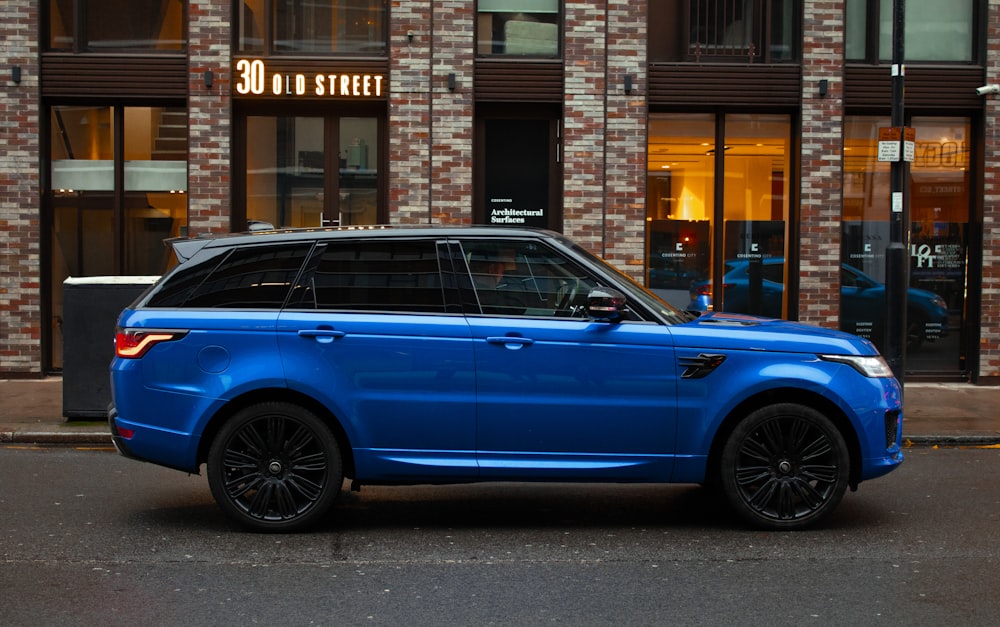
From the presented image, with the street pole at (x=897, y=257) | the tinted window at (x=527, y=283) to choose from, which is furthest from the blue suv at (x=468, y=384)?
the street pole at (x=897, y=257)

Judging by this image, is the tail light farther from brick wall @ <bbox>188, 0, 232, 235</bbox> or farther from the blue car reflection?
the blue car reflection

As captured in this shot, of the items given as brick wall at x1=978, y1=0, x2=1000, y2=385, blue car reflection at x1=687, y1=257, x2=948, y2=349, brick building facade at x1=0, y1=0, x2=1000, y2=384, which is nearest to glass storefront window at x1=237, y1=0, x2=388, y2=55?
brick building facade at x1=0, y1=0, x2=1000, y2=384

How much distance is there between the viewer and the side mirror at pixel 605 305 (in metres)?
6.52

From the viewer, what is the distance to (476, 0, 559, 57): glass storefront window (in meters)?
14.1

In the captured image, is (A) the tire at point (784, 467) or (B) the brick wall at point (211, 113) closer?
(A) the tire at point (784, 467)

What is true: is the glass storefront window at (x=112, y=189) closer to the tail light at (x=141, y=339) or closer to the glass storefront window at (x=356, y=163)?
the glass storefront window at (x=356, y=163)

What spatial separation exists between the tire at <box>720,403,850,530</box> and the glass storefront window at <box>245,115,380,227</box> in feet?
27.4

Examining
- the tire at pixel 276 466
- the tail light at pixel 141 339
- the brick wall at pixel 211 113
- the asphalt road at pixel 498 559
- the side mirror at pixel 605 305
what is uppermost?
the brick wall at pixel 211 113

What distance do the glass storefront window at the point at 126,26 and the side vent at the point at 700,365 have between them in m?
9.62

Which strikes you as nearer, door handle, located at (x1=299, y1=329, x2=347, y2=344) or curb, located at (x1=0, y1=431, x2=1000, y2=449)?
door handle, located at (x1=299, y1=329, x2=347, y2=344)

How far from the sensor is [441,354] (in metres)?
6.64

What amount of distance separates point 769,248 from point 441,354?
861 centimetres

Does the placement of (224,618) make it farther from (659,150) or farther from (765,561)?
(659,150)

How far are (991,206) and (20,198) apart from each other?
11878mm
